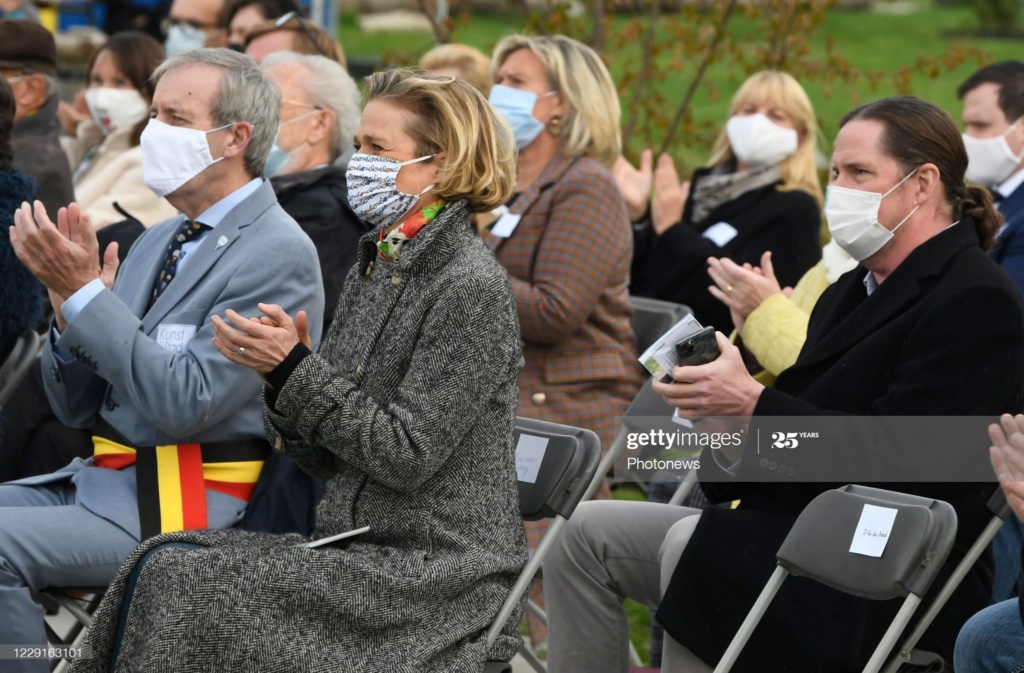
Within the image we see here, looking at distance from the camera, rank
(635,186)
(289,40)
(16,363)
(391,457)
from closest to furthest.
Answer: (391,457) → (16,363) → (289,40) → (635,186)

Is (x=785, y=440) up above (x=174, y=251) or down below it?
below

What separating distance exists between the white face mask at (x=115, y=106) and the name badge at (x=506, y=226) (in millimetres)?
2347

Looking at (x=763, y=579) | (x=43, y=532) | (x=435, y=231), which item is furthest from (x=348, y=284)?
(x=763, y=579)

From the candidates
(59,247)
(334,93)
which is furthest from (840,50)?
(59,247)

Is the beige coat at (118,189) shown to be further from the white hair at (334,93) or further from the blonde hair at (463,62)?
the blonde hair at (463,62)

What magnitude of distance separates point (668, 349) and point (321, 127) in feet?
7.22

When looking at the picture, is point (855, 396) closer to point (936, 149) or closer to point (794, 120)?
point (936, 149)

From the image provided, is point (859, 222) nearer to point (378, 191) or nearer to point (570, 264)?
point (378, 191)

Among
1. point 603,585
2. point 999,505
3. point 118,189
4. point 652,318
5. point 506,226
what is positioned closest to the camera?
point 999,505

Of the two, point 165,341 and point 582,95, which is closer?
point 165,341

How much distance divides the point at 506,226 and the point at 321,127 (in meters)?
0.82

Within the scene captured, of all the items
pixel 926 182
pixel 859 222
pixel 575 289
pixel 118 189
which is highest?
pixel 926 182

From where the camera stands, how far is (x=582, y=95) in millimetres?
5547

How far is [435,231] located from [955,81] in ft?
39.5
